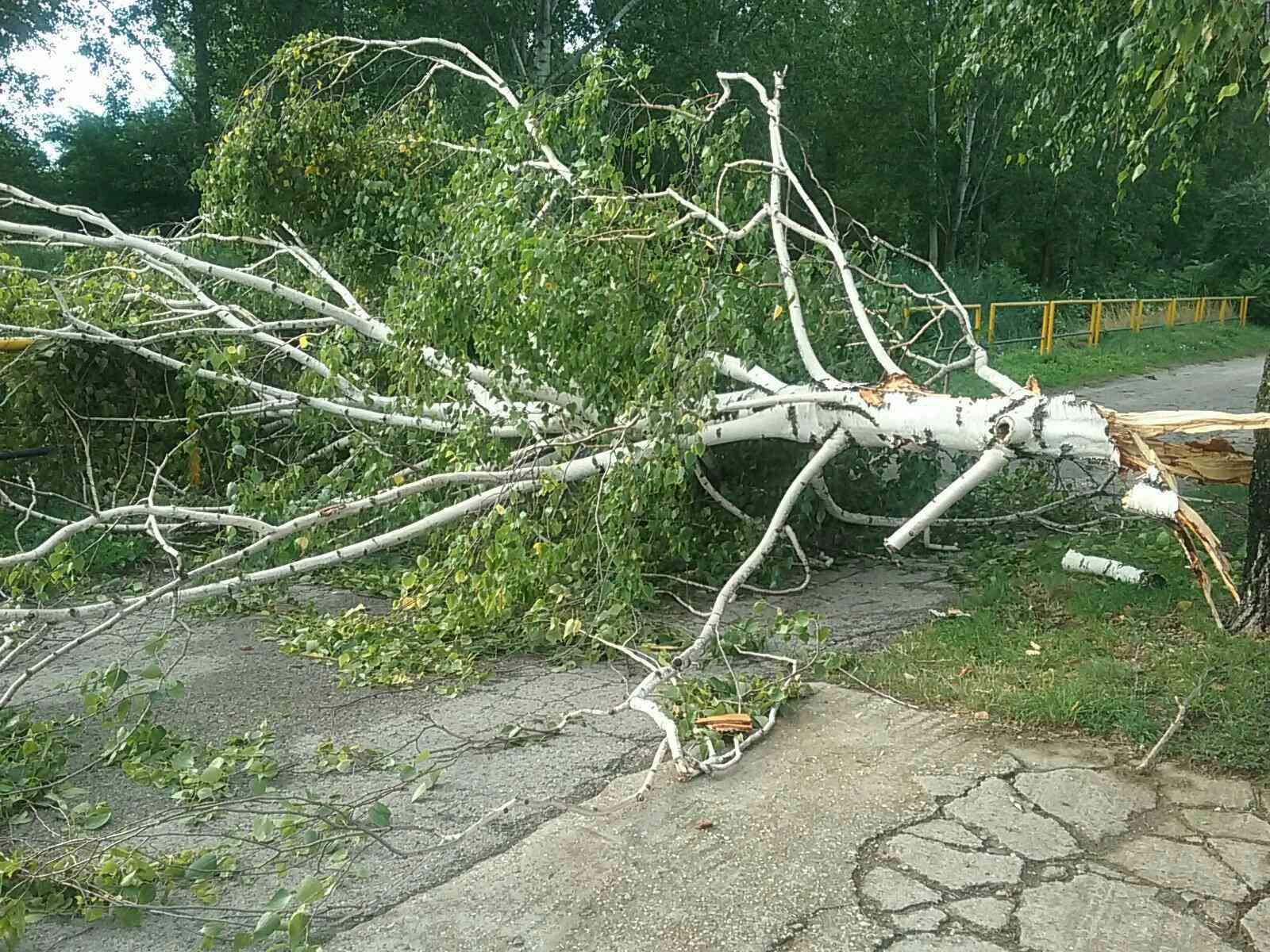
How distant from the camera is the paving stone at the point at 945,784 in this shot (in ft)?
10.8

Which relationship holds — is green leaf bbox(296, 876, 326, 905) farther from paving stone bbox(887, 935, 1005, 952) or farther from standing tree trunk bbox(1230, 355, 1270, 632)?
standing tree trunk bbox(1230, 355, 1270, 632)

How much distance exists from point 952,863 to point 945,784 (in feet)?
1.59

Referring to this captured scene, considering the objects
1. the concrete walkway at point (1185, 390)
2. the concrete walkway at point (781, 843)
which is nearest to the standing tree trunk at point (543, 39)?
the concrete walkway at point (1185, 390)

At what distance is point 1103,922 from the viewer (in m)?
2.61

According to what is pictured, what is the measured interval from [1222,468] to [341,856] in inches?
132

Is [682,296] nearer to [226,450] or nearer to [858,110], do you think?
[226,450]

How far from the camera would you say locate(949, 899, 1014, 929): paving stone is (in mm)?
2609

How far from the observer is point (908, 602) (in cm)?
525

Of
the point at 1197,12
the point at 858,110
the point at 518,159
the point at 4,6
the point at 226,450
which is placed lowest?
the point at 226,450

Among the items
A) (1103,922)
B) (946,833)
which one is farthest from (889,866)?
(1103,922)

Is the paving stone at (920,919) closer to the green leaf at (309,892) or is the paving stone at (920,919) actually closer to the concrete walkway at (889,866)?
the concrete walkway at (889,866)

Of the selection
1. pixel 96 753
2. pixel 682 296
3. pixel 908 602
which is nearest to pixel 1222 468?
pixel 908 602

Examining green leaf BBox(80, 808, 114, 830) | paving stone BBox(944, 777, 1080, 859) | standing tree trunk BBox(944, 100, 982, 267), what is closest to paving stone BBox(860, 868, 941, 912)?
paving stone BBox(944, 777, 1080, 859)

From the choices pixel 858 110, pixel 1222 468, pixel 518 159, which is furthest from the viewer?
pixel 858 110
